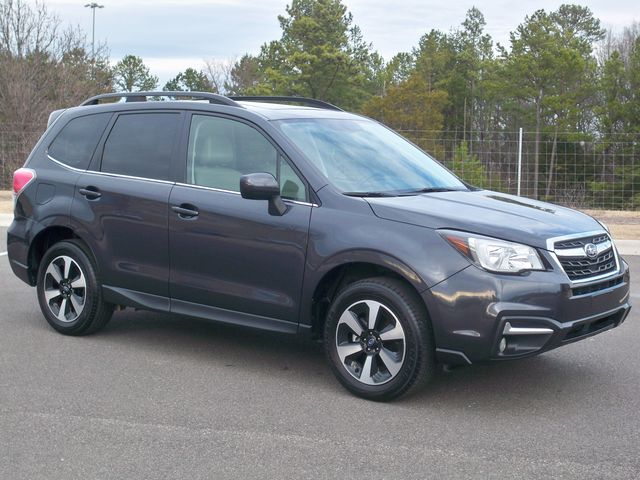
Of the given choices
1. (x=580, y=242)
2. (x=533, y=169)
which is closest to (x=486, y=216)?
(x=580, y=242)

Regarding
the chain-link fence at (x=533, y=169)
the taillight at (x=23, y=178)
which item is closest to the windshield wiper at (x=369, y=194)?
the taillight at (x=23, y=178)

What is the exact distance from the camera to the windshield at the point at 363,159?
5.74 metres

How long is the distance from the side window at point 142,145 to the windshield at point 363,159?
36.1 inches

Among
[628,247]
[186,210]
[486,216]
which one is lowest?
[628,247]

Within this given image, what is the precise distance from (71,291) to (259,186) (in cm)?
212

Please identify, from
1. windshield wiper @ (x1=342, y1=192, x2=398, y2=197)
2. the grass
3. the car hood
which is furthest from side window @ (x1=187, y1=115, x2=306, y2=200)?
the grass

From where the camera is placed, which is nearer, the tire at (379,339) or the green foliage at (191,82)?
the tire at (379,339)

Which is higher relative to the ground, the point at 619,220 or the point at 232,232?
the point at 232,232

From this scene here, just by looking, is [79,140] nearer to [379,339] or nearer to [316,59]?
[379,339]

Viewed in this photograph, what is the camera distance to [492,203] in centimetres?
571

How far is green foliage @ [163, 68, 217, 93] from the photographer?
3452 inches

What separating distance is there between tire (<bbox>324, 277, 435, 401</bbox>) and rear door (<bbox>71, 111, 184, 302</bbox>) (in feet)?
4.75

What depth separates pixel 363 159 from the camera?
601cm

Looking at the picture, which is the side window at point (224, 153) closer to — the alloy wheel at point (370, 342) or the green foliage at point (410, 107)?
Result: the alloy wheel at point (370, 342)
